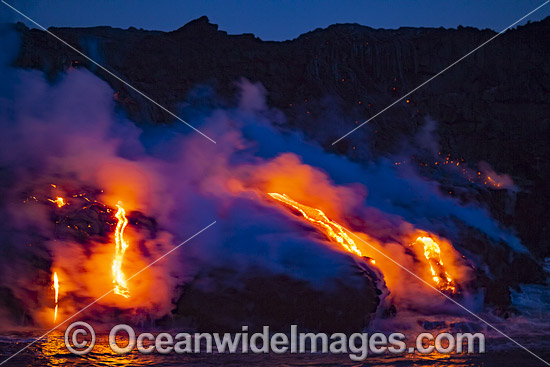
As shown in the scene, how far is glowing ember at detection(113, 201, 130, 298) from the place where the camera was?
9.52m

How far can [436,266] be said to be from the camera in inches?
436

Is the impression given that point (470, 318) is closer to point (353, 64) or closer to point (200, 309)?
point (200, 309)

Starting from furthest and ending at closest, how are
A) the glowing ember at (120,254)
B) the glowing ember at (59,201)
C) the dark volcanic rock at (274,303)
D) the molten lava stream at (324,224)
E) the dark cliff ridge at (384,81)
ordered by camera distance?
the dark cliff ridge at (384,81), the molten lava stream at (324,224), the glowing ember at (59,201), the glowing ember at (120,254), the dark volcanic rock at (274,303)

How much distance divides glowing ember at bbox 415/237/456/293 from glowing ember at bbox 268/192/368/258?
47.9 inches

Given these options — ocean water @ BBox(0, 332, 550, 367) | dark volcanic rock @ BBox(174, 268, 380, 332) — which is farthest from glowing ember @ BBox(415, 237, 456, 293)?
ocean water @ BBox(0, 332, 550, 367)

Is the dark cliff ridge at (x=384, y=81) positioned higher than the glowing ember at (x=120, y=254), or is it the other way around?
the dark cliff ridge at (x=384, y=81)

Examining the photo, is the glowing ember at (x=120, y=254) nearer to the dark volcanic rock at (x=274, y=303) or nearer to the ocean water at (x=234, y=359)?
the dark volcanic rock at (x=274, y=303)

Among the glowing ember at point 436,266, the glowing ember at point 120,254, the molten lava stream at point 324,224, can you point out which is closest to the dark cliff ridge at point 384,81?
the molten lava stream at point 324,224

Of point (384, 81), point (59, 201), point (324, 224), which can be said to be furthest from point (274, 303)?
point (384, 81)

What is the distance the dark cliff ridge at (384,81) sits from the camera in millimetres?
17438

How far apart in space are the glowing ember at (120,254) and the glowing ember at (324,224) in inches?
100

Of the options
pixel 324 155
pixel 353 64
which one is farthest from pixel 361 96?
pixel 324 155

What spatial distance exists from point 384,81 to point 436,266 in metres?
10.8

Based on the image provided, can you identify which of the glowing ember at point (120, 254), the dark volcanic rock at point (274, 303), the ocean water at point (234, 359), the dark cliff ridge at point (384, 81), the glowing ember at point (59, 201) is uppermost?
the dark cliff ridge at point (384, 81)
